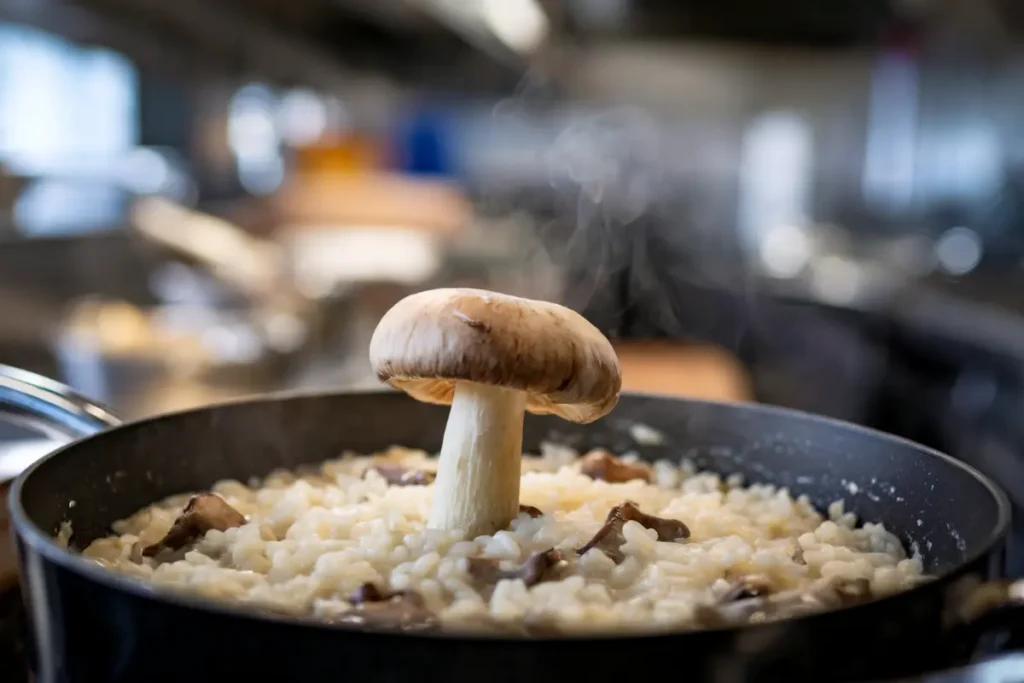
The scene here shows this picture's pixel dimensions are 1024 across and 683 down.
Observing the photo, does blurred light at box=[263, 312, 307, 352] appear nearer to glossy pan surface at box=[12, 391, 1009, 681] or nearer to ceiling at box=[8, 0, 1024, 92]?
glossy pan surface at box=[12, 391, 1009, 681]

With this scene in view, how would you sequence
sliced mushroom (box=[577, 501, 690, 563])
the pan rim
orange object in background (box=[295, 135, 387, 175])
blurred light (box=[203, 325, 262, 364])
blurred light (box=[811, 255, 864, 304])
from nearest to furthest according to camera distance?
the pan rim < sliced mushroom (box=[577, 501, 690, 563]) < blurred light (box=[203, 325, 262, 364]) < blurred light (box=[811, 255, 864, 304]) < orange object in background (box=[295, 135, 387, 175])

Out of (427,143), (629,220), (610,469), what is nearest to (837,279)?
(629,220)

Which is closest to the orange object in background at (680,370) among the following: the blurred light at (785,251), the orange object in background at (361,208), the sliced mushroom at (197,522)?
the sliced mushroom at (197,522)

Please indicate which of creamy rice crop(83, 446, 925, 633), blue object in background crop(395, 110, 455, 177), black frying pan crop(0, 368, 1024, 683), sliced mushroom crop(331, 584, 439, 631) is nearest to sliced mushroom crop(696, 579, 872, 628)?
creamy rice crop(83, 446, 925, 633)

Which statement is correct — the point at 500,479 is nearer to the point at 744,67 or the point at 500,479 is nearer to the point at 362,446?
the point at 362,446

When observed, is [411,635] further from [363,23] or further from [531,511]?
[363,23]

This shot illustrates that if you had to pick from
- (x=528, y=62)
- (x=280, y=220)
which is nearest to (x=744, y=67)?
(x=528, y=62)

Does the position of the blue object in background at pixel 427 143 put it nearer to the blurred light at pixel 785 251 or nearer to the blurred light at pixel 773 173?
the blurred light at pixel 773 173
